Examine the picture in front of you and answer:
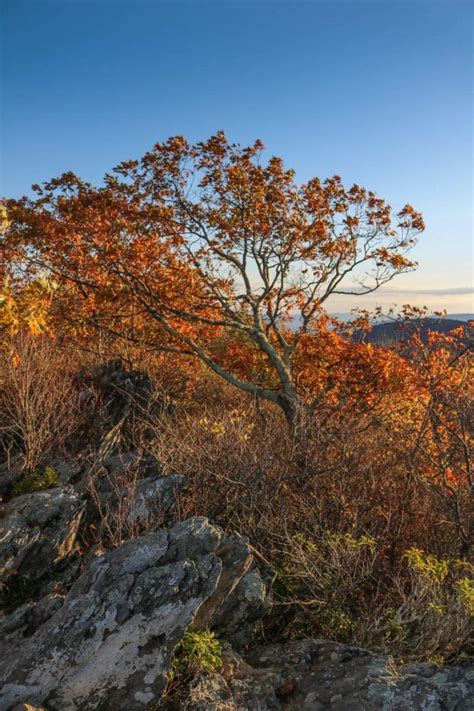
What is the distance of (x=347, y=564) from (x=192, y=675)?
2.36 meters

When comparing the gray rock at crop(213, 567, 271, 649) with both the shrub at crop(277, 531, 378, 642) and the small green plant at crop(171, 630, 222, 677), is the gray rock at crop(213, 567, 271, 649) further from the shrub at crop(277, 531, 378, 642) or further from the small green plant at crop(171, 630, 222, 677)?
the small green plant at crop(171, 630, 222, 677)

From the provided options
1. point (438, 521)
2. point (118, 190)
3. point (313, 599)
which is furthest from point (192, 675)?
point (118, 190)

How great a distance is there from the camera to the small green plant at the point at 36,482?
8.40 m

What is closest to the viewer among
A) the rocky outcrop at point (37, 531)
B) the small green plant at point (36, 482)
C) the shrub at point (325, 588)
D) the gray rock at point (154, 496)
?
the shrub at point (325, 588)

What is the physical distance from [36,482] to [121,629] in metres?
4.62

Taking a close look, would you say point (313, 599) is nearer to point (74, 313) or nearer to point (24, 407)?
point (24, 407)

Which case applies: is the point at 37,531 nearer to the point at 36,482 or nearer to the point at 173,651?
the point at 36,482

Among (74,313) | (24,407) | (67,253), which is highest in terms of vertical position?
(67,253)

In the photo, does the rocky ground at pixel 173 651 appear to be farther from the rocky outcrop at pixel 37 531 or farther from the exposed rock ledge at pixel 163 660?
the rocky outcrop at pixel 37 531

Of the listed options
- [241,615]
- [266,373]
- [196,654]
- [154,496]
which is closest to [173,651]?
[196,654]

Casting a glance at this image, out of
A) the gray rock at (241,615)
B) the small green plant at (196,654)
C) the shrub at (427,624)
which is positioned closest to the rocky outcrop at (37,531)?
the gray rock at (241,615)

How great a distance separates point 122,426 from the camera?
38.2ft

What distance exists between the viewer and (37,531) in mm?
6891

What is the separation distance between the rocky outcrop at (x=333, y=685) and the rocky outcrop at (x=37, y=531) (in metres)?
3.01
